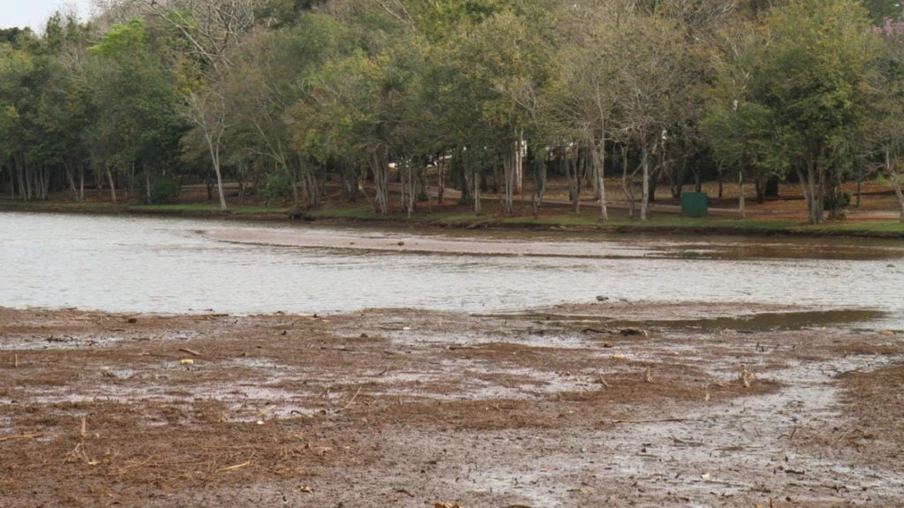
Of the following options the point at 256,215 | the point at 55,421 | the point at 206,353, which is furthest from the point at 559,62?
the point at 55,421

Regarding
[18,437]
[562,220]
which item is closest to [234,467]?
[18,437]

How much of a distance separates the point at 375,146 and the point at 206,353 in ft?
202

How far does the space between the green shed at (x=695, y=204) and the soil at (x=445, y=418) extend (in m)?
48.8

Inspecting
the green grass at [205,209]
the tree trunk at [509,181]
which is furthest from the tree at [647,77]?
the green grass at [205,209]

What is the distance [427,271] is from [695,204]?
1350 inches

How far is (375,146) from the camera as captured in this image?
79.1 metres

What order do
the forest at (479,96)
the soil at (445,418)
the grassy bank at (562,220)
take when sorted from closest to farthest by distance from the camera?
the soil at (445,418) < the grassy bank at (562,220) < the forest at (479,96)

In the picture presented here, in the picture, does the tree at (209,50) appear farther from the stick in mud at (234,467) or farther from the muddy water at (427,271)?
the stick in mud at (234,467)

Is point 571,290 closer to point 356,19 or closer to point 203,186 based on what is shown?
point 356,19

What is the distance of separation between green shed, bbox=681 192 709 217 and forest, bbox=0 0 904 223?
101 inches

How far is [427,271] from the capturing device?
130 ft

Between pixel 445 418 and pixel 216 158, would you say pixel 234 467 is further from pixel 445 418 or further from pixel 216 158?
pixel 216 158

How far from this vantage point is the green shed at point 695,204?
7000 centimetres

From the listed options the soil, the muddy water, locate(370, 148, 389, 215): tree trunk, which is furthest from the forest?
the soil
